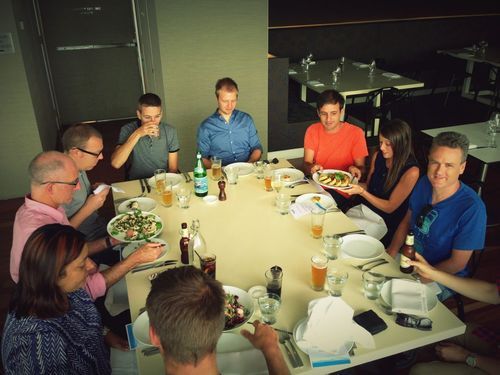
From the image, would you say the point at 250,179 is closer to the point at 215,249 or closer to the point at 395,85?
the point at 215,249

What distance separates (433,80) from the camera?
805cm

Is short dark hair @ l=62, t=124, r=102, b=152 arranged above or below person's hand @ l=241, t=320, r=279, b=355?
above

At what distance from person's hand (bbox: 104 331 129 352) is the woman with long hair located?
1.17ft

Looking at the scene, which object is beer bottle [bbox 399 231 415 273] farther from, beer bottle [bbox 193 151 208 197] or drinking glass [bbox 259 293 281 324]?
beer bottle [bbox 193 151 208 197]

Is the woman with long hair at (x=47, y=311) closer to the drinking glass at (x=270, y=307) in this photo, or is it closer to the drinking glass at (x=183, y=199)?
the drinking glass at (x=270, y=307)

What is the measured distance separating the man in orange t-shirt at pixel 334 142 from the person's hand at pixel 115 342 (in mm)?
1826

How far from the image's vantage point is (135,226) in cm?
241

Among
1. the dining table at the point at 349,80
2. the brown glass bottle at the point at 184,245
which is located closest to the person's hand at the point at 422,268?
the brown glass bottle at the point at 184,245

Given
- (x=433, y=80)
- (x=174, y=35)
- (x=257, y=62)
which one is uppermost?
(x=174, y=35)

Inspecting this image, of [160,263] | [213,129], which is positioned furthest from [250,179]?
[160,263]

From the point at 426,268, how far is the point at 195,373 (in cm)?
119

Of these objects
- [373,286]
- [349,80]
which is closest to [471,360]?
[373,286]

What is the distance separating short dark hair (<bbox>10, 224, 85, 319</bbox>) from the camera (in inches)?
61.7

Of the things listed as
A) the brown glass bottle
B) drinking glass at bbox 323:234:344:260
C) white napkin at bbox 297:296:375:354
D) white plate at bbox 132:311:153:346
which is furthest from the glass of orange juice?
white plate at bbox 132:311:153:346
